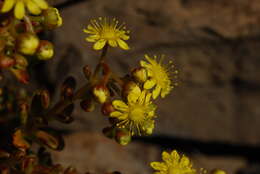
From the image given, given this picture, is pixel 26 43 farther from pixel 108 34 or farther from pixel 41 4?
pixel 108 34

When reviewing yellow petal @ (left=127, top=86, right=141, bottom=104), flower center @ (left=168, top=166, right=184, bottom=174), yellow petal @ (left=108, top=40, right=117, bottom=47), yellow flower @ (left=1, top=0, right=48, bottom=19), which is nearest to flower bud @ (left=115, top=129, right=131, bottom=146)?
yellow petal @ (left=127, top=86, right=141, bottom=104)

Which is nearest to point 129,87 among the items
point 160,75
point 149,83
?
point 149,83

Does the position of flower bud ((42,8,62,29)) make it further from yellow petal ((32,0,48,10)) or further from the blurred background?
the blurred background

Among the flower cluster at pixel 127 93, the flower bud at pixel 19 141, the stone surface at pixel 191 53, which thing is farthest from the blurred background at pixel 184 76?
the flower bud at pixel 19 141

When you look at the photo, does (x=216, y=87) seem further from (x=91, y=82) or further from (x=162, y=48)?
(x=91, y=82)

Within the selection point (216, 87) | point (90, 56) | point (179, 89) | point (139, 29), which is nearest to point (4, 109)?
point (90, 56)

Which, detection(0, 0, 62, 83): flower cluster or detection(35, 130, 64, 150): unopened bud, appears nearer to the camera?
detection(0, 0, 62, 83): flower cluster
